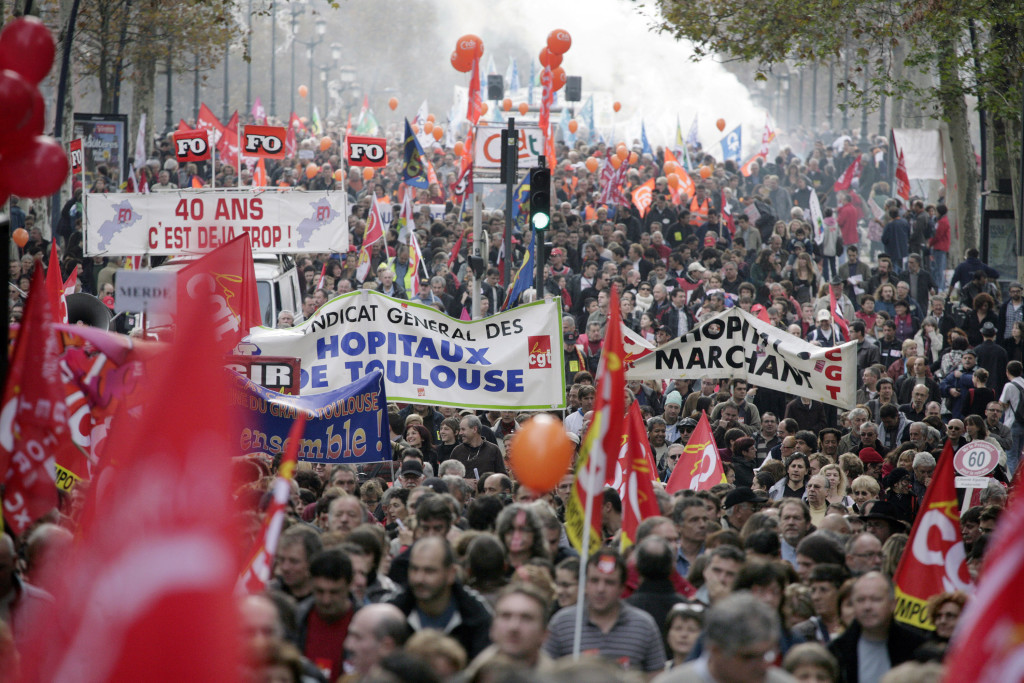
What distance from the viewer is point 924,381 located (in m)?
14.5

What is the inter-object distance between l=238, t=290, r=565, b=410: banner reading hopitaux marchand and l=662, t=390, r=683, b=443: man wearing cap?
6.34 feet

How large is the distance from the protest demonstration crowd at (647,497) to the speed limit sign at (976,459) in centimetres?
28

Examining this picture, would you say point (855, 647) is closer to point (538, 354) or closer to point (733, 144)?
point (538, 354)

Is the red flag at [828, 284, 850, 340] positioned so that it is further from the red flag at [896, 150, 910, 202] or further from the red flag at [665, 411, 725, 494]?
the red flag at [896, 150, 910, 202]

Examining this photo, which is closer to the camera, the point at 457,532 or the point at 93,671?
the point at 93,671

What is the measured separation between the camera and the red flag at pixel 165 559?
3494mm

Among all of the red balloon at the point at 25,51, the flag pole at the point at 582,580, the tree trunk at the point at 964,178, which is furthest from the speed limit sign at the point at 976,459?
the tree trunk at the point at 964,178

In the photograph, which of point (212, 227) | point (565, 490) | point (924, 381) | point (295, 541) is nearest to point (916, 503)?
point (565, 490)

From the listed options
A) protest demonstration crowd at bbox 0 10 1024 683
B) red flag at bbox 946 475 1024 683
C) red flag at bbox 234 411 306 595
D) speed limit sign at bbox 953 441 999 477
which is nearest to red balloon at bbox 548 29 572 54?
protest demonstration crowd at bbox 0 10 1024 683

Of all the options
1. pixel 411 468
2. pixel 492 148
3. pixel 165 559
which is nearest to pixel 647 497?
pixel 411 468

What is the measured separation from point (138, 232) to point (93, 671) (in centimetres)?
1166

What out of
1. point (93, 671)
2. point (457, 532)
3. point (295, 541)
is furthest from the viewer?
point (457, 532)

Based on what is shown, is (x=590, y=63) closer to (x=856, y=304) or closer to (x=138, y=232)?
(x=856, y=304)

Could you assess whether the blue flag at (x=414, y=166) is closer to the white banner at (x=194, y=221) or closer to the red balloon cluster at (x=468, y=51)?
the red balloon cluster at (x=468, y=51)
